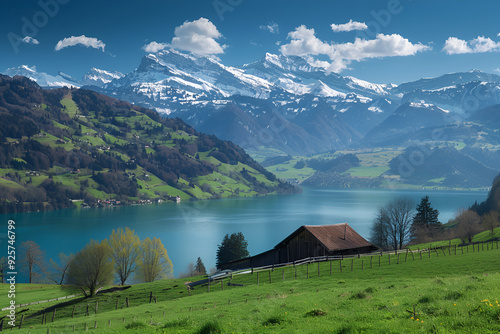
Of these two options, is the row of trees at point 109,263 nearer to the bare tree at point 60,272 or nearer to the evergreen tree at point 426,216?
the bare tree at point 60,272

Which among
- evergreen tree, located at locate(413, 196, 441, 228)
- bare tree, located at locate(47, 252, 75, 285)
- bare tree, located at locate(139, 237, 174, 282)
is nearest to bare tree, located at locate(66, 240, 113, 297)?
bare tree, located at locate(47, 252, 75, 285)

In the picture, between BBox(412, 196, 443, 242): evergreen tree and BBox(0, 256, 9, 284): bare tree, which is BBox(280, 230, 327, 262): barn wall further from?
BBox(0, 256, 9, 284): bare tree

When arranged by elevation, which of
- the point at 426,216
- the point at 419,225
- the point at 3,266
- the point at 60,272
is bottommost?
the point at 60,272

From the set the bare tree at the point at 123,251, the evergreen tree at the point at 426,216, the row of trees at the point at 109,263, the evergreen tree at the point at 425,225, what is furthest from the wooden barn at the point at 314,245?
the evergreen tree at the point at 426,216

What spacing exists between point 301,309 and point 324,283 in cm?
1401

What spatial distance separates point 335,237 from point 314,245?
4.34 metres

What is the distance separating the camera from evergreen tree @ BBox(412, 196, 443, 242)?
287ft

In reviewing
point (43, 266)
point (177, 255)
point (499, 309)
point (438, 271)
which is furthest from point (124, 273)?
point (499, 309)

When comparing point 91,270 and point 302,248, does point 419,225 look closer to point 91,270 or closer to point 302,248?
point 302,248

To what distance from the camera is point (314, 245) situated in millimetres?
53625

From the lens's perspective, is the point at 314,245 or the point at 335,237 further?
the point at 335,237

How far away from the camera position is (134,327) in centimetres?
1658

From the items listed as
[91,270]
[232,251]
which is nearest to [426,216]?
[232,251]

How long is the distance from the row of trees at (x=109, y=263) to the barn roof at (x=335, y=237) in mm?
26955
